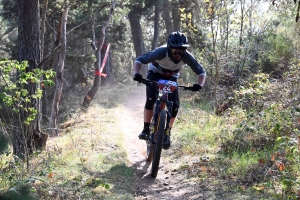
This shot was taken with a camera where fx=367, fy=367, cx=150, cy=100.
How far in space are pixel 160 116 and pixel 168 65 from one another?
0.95m

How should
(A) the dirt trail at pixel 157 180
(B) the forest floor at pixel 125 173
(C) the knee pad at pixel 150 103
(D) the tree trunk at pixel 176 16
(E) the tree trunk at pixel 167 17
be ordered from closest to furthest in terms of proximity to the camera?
(B) the forest floor at pixel 125 173 → (A) the dirt trail at pixel 157 180 → (C) the knee pad at pixel 150 103 → (D) the tree trunk at pixel 176 16 → (E) the tree trunk at pixel 167 17

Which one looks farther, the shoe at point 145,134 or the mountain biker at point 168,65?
the shoe at point 145,134

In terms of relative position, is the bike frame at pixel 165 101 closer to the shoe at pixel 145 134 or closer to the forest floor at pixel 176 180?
the shoe at pixel 145 134

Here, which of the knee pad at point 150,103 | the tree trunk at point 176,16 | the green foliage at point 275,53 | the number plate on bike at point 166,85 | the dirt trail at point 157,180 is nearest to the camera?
the dirt trail at point 157,180

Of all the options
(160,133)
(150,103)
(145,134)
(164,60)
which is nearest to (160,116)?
(160,133)

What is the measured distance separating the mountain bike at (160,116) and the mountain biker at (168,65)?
133 mm

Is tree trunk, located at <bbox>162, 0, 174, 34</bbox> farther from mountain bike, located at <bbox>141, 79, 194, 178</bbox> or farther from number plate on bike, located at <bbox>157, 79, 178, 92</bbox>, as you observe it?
number plate on bike, located at <bbox>157, 79, 178, 92</bbox>

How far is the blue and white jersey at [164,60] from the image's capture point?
586 centimetres

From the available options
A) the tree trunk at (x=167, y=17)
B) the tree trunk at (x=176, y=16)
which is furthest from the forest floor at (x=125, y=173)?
the tree trunk at (x=167, y=17)

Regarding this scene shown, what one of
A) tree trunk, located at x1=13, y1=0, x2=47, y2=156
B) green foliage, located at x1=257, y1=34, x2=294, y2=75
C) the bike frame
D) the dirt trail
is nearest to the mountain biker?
the bike frame

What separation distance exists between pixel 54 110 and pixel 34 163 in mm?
5365

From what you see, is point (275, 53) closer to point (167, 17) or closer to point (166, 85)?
point (166, 85)

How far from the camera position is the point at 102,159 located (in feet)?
20.1

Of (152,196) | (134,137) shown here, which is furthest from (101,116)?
(152,196)
